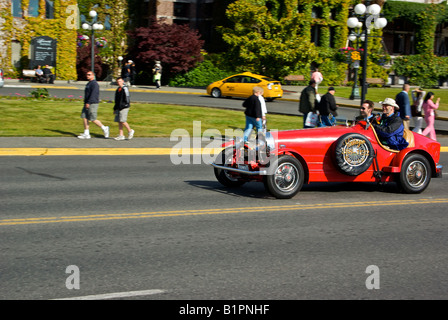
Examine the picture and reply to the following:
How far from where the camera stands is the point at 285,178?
10.2 meters

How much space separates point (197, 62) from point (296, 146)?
123ft

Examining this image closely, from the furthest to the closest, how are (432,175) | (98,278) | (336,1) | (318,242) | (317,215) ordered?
(336,1)
(432,175)
(317,215)
(318,242)
(98,278)

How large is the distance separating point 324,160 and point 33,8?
134 ft

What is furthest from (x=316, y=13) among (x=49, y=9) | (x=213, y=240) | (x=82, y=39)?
(x=213, y=240)

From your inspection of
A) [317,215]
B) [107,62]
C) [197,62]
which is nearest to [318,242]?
[317,215]

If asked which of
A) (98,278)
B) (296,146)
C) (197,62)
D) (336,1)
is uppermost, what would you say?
(336,1)

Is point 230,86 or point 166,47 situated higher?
point 166,47

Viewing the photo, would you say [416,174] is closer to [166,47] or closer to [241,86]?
[241,86]

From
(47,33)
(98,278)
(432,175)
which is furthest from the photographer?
(47,33)

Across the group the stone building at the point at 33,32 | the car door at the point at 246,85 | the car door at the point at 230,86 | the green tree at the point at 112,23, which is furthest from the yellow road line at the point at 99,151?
A: the green tree at the point at 112,23

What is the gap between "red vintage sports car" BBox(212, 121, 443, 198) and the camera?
10.2 meters

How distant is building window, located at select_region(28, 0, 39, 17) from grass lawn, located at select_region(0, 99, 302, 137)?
2245 cm

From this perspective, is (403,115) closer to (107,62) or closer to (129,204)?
(129,204)

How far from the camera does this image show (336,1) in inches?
2030
